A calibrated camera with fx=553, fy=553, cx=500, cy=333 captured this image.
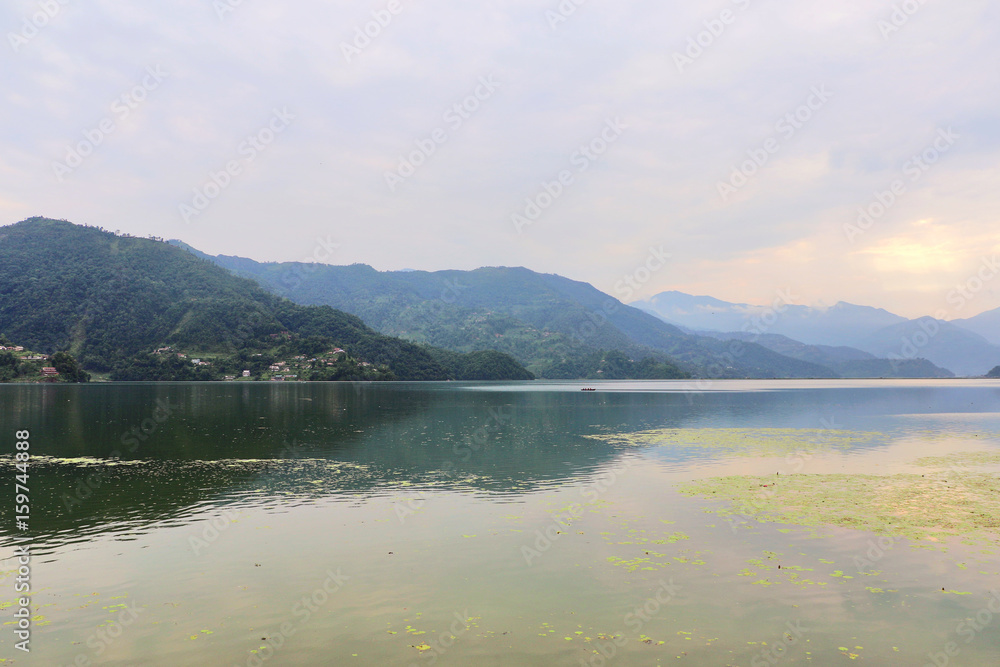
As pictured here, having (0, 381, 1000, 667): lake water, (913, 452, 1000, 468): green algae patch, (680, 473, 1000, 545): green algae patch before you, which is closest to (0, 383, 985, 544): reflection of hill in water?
(0, 381, 1000, 667): lake water

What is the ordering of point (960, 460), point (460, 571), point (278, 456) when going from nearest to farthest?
1. point (460, 571)
2. point (960, 460)
3. point (278, 456)

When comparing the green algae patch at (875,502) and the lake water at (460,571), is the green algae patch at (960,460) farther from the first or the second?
the green algae patch at (875,502)

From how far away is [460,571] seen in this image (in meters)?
20.3

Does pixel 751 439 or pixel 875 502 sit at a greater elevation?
pixel 875 502

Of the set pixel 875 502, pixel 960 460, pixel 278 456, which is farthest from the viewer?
pixel 278 456

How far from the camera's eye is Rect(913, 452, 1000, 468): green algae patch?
1736 inches

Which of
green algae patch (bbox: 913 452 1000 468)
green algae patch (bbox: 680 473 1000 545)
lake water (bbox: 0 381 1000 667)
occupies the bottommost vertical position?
green algae patch (bbox: 913 452 1000 468)

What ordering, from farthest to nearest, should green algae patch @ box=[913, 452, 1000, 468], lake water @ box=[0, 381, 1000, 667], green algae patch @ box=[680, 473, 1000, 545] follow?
green algae patch @ box=[913, 452, 1000, 468]
green algae patch @ box=[680, 473, 1000, 545]
lake water @ box=[0, 381, 1000, 667]

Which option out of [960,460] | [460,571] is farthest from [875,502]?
[460,571]

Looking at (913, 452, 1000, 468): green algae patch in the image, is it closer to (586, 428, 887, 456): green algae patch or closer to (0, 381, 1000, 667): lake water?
(0, 381, 1000, 667): lake water

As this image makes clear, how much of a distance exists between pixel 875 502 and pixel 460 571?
A: 24590 mm

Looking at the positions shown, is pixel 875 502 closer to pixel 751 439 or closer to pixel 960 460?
pixel 960 460

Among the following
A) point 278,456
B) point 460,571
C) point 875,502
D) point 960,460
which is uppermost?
point 278,456

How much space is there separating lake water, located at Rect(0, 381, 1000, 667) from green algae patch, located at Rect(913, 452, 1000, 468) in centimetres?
213
